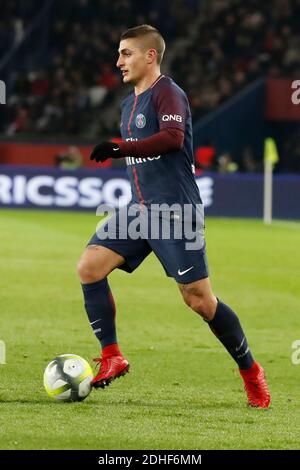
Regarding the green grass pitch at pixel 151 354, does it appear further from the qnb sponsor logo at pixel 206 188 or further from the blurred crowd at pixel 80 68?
the blurred crowd at pixel 80 68

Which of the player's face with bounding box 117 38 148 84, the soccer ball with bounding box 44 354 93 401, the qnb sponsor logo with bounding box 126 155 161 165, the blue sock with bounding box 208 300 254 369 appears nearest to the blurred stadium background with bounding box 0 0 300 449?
the soccer ball with bounding box 44 354 93 401

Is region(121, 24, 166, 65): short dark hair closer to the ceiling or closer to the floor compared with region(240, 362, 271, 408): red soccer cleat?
closer to the ceiling

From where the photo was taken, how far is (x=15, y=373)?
786 centimetres

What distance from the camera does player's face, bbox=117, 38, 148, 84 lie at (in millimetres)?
7172

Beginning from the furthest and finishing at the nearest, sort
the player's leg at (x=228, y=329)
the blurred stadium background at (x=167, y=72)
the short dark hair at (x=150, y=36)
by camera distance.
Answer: the blurred stadium background at (x=167, y=72) → the short dark hair at (x=150, y=36) → the player's leg at (x=228, y=329)

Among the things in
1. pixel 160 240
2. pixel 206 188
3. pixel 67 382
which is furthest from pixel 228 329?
pixel 206 188

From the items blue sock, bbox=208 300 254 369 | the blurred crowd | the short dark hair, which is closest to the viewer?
blue sock, bbox=208 300 254 369

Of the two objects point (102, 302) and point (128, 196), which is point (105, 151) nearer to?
point (102, 302)

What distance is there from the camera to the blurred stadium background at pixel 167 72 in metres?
29.8

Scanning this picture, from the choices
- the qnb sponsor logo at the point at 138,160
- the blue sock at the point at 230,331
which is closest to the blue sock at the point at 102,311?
the blue sock at the point at 230,331

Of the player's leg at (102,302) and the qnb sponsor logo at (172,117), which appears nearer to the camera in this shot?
the qnb sponsor logo at (172,117)

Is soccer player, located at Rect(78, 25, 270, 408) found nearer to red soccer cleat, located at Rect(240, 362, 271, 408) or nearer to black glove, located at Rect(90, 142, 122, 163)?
red soccer cleat, located at Rect(240, 362, 271, 408)

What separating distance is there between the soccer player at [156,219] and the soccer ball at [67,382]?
0.11m
